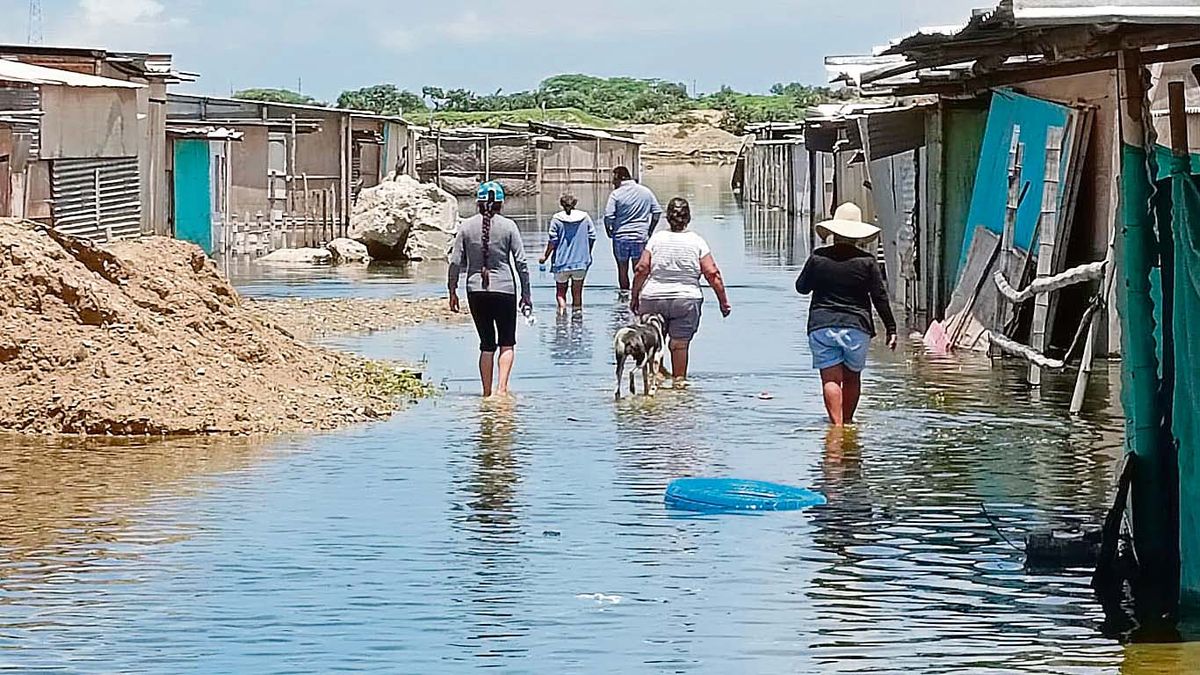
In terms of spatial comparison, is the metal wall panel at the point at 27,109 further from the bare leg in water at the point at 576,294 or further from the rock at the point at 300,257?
the rock at the point at 300,257

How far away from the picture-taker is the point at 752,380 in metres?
15.9

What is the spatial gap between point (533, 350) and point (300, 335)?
255 centimetres

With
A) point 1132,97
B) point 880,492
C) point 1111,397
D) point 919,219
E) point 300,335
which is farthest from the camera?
point 919,219

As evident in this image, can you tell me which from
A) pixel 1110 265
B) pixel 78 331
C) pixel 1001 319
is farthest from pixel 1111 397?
pixel 78 331

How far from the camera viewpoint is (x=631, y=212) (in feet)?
73.5

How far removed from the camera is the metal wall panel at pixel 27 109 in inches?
922

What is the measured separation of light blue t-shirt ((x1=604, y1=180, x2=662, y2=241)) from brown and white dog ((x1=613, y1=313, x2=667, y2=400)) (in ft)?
23.2

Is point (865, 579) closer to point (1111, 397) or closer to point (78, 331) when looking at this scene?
point (1111, 397)

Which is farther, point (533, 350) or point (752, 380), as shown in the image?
point (533, 350)

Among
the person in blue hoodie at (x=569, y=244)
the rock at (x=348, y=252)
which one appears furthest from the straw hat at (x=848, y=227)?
the rock at (x=348, y=252)

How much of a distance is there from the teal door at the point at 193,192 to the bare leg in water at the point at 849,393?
2163cm

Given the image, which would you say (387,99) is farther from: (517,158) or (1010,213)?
(1010,213)

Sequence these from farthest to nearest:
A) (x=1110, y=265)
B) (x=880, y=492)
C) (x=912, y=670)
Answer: (x=1110, y=265) → (x=880, y=492) → (x=912, y=670)

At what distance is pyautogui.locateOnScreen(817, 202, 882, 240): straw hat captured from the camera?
12.5 meters
